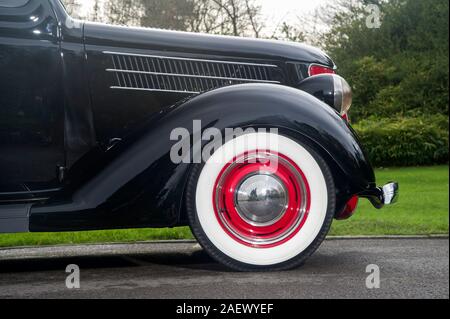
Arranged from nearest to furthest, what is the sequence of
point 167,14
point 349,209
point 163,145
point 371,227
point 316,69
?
point 163,145
point 349,209
point 316,69
point 167,14
point 371,227

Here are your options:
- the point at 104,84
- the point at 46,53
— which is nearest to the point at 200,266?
the point at 104,84

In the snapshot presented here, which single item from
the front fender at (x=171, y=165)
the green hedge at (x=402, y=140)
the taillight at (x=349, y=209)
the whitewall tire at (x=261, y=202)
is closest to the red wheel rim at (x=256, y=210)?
the whitewall tire at (x=261, y=202)

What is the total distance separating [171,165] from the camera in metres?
2.94

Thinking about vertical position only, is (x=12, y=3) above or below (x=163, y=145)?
above

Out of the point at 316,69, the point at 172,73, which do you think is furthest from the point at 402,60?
the point at 172,73

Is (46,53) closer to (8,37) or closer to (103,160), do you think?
(8,37)

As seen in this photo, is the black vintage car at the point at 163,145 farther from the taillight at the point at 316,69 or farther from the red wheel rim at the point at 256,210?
the taillight at the point at 316,69

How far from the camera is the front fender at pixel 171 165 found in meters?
2.93

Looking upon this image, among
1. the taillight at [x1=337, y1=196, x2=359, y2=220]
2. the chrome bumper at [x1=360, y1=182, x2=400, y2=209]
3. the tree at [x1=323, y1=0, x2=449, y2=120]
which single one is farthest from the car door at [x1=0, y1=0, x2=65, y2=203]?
the tree at [x1=323, y1=0, x2=449, y2=120]

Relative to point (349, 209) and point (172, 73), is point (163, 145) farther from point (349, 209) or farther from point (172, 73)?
point (349, 209)

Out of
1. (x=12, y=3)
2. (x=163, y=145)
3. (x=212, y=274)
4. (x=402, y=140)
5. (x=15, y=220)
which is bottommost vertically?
(x=212, y=274)

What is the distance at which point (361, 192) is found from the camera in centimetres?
300

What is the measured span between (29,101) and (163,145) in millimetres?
808

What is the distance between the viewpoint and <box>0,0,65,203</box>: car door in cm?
318
